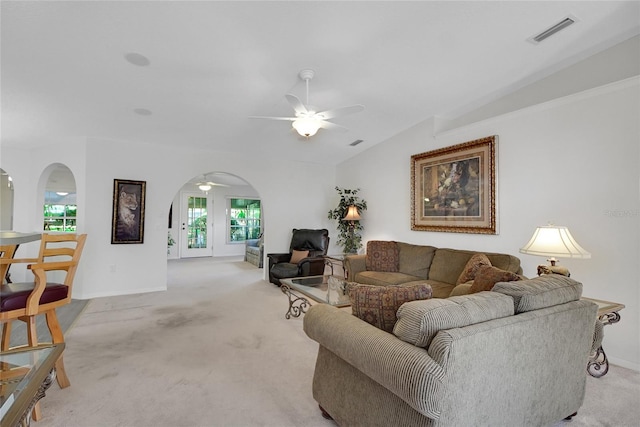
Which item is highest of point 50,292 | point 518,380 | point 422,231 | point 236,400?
point 422,231

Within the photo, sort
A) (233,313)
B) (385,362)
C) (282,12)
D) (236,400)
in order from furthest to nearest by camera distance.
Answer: (233,313) → (282,12) → (236,400) → (385,362)

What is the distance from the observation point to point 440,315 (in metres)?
1.41

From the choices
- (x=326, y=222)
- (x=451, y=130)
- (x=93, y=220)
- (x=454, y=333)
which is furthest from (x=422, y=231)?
(x=93, y=220)

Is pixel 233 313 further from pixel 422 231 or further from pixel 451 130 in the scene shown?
→ pixel 451 130

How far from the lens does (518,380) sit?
161cm

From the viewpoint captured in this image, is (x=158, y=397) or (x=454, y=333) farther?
(x=158, y=397)

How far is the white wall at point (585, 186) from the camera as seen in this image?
282 centimetres

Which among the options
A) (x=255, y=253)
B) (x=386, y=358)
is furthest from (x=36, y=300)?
(x=255, y=253)

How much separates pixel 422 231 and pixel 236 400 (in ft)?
11.8

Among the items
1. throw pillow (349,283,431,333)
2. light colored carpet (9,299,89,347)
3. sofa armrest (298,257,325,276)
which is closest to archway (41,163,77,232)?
light colored carpet (9,299,89,347)

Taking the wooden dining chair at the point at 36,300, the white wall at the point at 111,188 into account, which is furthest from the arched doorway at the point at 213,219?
the wooden dining chair at the point at 36,300

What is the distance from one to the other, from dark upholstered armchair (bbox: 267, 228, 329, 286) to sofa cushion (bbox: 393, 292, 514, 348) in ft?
13.5

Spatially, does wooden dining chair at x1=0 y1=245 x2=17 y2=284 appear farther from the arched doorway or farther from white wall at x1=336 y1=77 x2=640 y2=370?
the arched doorway

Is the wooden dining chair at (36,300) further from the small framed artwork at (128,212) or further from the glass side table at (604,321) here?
the glass side table at (604,321)
